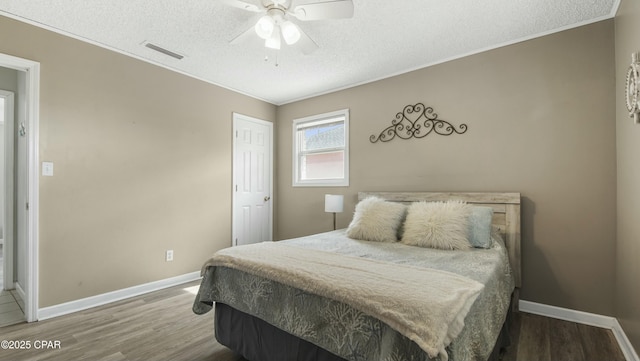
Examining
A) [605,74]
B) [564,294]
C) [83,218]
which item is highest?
[605,74]

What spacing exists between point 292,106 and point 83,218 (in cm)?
302

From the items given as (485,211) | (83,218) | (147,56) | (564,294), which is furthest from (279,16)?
(564,294)

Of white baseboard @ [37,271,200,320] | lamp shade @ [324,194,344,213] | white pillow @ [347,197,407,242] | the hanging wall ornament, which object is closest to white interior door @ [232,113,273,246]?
white baseboard @ [37,271,200,320]

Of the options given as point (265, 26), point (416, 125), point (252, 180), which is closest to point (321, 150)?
point (252, 180)

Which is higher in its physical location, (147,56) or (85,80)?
(147,56)

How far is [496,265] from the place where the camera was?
6.03ft

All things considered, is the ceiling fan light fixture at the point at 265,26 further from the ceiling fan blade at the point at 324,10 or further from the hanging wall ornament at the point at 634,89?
the hanging wall ornament at the point at 634,89

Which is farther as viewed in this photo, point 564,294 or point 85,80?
point 85,80

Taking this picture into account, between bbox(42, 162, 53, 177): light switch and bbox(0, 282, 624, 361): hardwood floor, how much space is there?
4.13 ft

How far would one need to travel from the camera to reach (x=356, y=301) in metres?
1.26

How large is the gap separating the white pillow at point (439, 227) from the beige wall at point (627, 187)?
3.13 ft

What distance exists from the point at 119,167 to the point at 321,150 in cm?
249

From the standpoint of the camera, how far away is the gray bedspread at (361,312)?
1.22 metres

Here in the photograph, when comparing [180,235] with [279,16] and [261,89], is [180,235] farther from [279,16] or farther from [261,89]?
[279,16]
